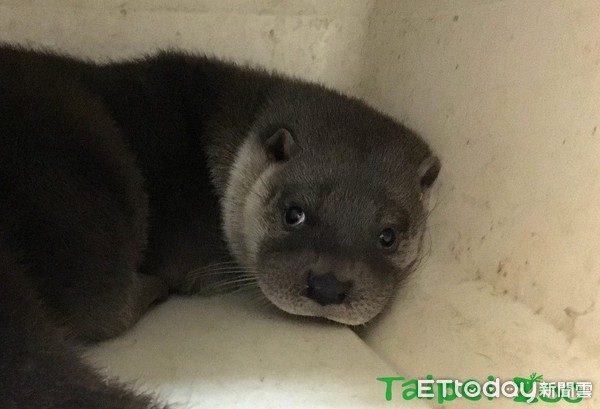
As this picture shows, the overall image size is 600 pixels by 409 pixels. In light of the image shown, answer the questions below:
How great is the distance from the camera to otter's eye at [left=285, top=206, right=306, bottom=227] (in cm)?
154

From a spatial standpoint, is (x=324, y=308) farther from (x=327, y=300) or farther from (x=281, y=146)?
(x=281, y=146)

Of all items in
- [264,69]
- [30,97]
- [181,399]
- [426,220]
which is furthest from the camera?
[264,69]

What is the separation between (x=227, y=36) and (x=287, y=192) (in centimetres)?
67

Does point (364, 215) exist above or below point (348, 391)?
above

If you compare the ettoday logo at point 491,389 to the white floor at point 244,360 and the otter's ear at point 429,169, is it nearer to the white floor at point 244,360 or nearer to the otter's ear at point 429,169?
the white floor at point 244,360

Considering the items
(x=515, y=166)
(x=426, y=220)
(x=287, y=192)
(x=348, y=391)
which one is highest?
(x=515, y=166)

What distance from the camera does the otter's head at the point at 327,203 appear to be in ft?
4.76

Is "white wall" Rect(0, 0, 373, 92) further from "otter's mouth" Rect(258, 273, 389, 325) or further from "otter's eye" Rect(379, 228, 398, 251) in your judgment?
"otter's mouth" Rect(258, 273, 389, 325)

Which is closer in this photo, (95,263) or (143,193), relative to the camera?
(95,263)

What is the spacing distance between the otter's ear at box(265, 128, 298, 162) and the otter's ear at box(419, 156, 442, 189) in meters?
0.30

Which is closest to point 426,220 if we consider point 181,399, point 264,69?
point 264,69

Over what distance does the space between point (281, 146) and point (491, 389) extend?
749mm

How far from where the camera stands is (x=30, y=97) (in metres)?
1.31

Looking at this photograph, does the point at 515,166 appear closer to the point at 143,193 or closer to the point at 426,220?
the point at 426,220
